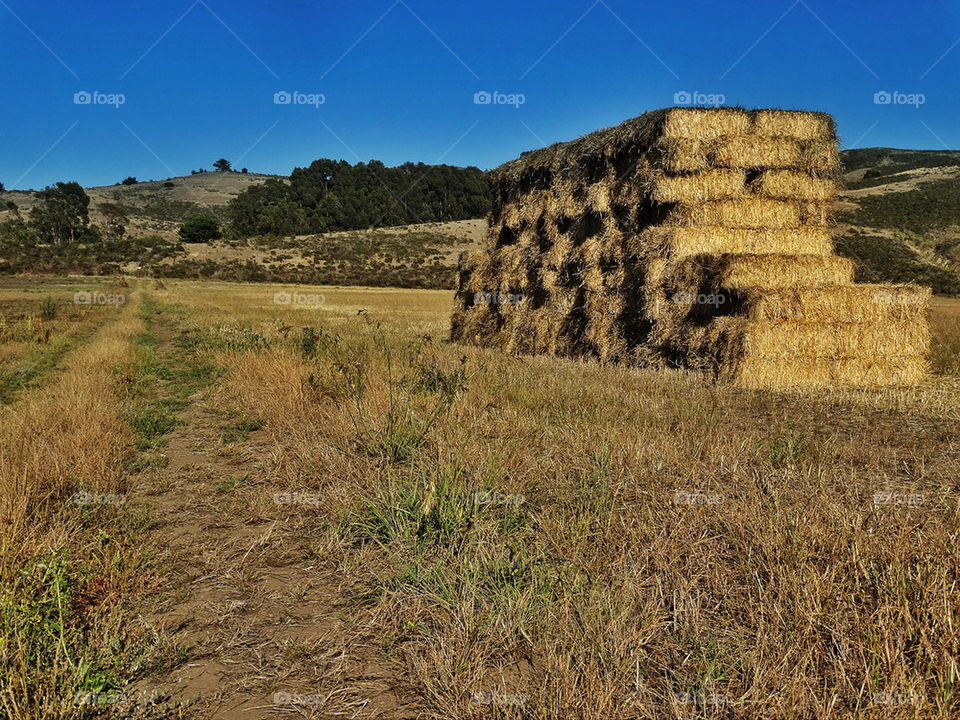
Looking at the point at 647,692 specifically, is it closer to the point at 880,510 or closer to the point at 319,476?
the point at 880,510

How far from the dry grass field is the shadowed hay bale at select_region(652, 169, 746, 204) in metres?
5.72

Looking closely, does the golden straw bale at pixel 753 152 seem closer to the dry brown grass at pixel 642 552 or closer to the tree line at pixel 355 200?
the dry brown grass at pixel 642 552

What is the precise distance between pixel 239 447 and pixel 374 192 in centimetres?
9773

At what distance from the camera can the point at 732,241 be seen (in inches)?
441

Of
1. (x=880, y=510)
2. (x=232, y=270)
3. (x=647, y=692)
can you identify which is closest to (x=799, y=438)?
(x=880, y=510)

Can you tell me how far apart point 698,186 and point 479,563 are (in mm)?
10151

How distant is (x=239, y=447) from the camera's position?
6582mm

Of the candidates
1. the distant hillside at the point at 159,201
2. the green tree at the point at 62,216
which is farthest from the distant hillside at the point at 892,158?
the green tree at the point at 62,216

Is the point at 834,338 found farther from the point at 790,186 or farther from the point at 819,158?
the point at 819,158

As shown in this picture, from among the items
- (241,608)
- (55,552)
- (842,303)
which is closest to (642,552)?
(241,608)

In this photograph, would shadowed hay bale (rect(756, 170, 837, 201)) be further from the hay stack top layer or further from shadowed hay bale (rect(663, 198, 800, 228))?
the hay stack top layer

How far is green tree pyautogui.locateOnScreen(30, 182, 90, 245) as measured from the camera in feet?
306

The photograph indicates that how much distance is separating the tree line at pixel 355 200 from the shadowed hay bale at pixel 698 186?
83.3 meters

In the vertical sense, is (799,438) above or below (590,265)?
below
